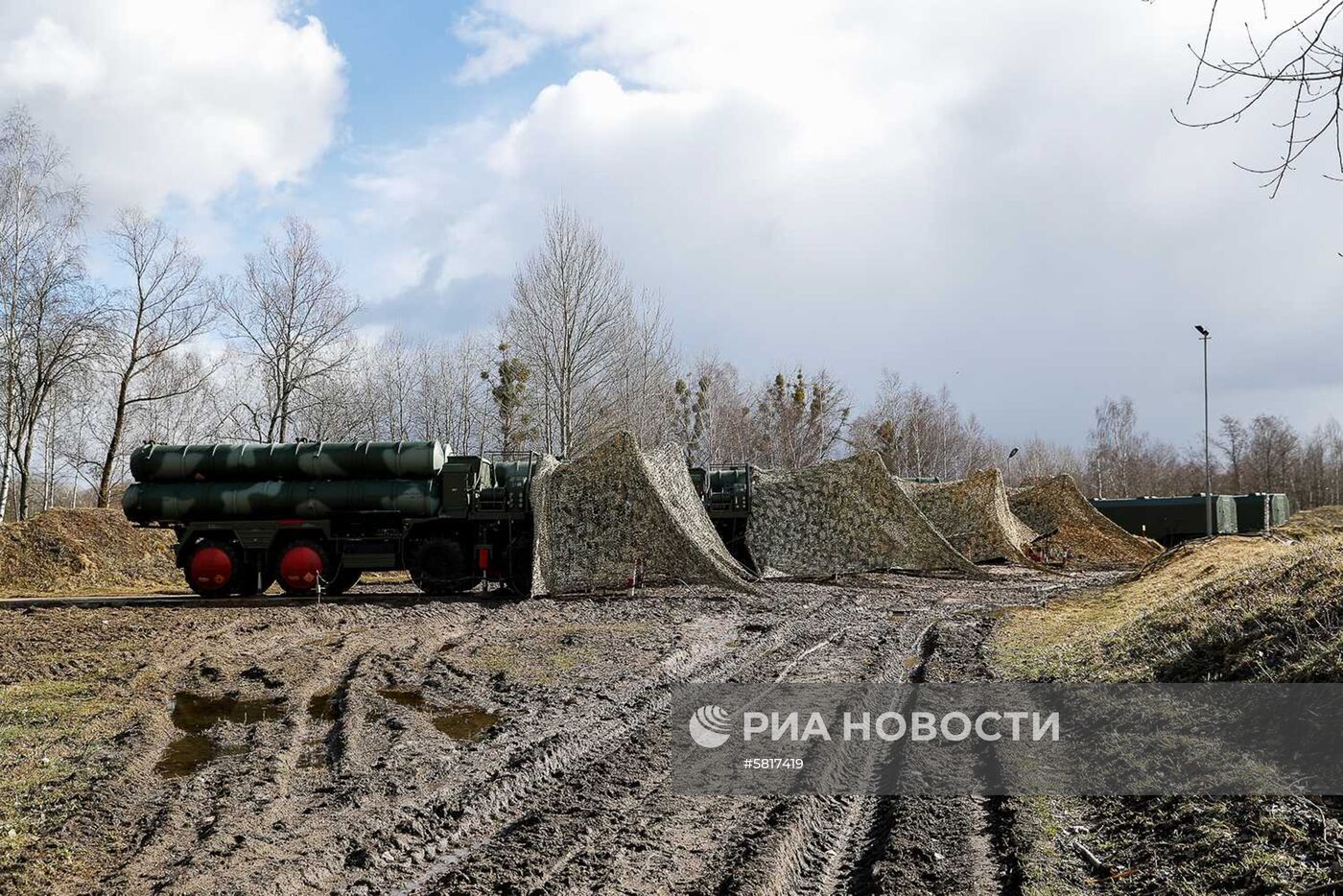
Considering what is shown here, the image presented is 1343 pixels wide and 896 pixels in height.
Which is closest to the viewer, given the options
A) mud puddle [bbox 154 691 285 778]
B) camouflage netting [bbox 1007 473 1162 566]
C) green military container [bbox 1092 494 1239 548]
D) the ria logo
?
mud puddle [bbox 154 691 285 778]

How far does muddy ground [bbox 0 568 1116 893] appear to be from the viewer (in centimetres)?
456

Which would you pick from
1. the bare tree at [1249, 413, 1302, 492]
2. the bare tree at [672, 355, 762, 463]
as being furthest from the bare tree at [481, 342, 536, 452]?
the bare tree at [1249, 413, 1302, 492]

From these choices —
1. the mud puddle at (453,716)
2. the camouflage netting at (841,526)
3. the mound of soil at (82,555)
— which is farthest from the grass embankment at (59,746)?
the camouflage netting at (841,526)

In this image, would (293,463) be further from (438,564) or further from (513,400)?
(513,400)

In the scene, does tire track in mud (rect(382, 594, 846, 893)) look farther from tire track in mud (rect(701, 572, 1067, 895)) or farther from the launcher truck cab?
the launcher truck cab

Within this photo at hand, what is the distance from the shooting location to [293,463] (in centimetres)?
1884

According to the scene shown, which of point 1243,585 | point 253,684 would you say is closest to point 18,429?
point 253,684

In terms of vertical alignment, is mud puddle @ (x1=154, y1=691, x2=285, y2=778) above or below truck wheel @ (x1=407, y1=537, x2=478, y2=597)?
below

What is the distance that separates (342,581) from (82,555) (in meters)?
9.98

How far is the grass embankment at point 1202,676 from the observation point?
427 cm

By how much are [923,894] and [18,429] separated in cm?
3295

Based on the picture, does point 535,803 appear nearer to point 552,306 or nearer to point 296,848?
point 296,848

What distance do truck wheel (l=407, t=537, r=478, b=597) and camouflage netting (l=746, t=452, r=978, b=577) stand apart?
745cm

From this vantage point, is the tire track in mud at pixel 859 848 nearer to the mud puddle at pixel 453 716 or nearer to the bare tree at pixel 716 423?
the mud puddle at pixel 453 716
